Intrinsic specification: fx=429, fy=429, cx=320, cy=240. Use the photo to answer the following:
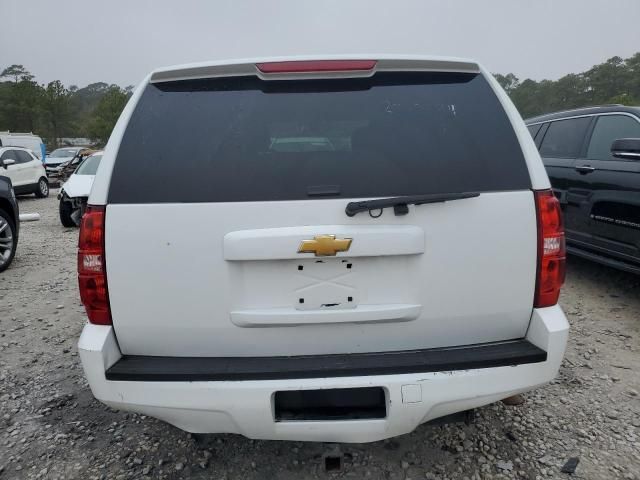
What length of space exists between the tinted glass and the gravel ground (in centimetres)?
239

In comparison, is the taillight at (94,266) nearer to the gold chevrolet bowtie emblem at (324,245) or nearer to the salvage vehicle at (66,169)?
the gold chevrolet bowtie emblem at (324,245)

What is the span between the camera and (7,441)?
2.38 m

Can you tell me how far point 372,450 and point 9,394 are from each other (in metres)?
2.43

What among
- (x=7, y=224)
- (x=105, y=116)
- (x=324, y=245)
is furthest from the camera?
(x=105, y=116)

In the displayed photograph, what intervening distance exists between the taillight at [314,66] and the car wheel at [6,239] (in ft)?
18.8

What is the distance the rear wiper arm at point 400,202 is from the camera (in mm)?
1553

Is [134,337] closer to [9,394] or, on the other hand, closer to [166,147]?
[166,147]

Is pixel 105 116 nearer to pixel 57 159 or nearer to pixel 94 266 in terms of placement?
pixel 57 159

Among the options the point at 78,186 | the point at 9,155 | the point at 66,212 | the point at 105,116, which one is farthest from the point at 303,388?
the point at 105,116

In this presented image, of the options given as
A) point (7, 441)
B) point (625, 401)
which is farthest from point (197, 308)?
point (625, 401)

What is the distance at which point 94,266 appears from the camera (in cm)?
163

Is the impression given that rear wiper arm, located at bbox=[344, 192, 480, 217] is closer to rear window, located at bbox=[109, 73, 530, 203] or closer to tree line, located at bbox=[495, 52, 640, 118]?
rear window, located at bbox=[109, 73, 530, 203]

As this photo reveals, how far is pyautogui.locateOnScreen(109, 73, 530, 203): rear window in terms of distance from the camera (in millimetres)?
1623

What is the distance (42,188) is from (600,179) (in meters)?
16.8
